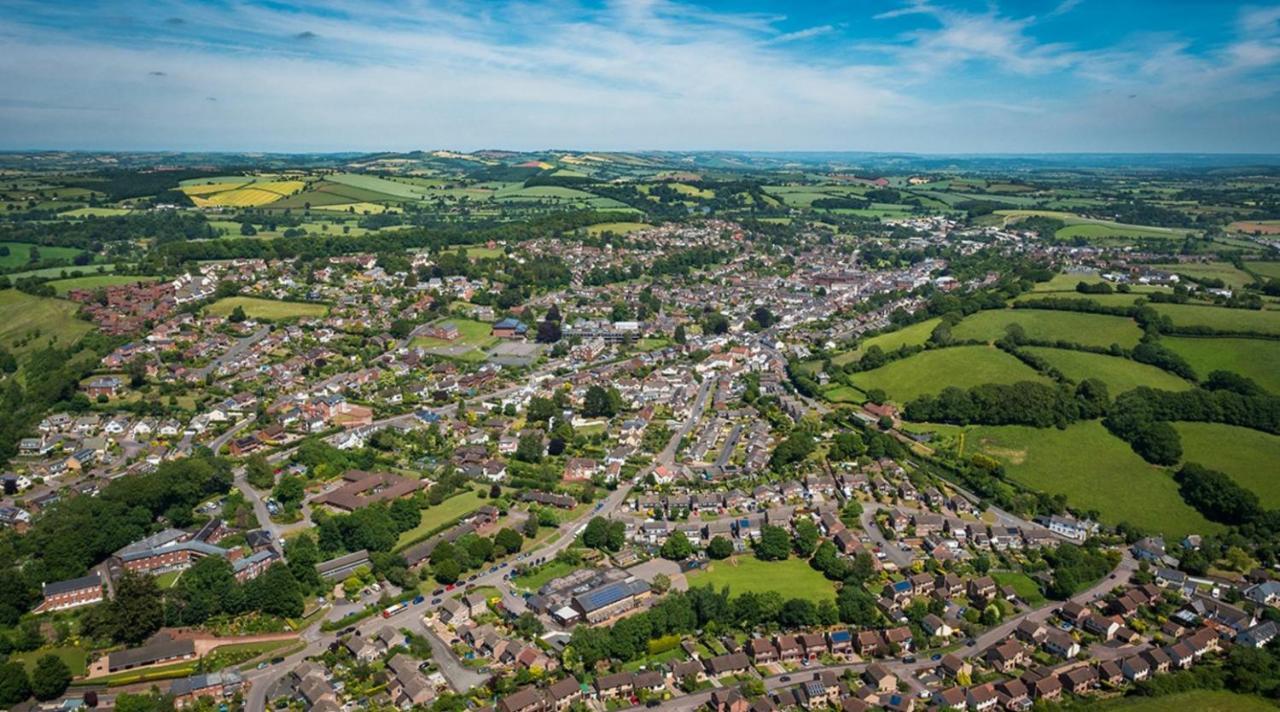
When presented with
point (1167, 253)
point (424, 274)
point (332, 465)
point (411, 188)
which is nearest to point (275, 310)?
point (424, 274)

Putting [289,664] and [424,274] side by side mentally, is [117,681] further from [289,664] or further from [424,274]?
[424,274]

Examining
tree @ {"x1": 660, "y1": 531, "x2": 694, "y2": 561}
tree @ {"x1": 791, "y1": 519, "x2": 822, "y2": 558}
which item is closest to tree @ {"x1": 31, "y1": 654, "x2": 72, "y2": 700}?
tree @ {"x1": 660, "y1": 531, "x2": 694, "y2": 561}

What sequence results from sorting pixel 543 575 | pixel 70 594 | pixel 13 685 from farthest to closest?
pixel 543 575 < pixel 70 594 < pixel 13 685

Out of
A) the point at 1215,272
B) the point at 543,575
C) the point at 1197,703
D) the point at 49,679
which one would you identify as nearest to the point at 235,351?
the point at 49,679

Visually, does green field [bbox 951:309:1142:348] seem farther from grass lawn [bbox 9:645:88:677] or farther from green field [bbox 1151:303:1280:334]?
grass lawn [bbox 9:645:88:677]

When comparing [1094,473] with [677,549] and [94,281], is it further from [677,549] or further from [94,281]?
[94,281]

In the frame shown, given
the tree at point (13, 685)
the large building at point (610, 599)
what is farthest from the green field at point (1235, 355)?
the tree at point (13, 685)
